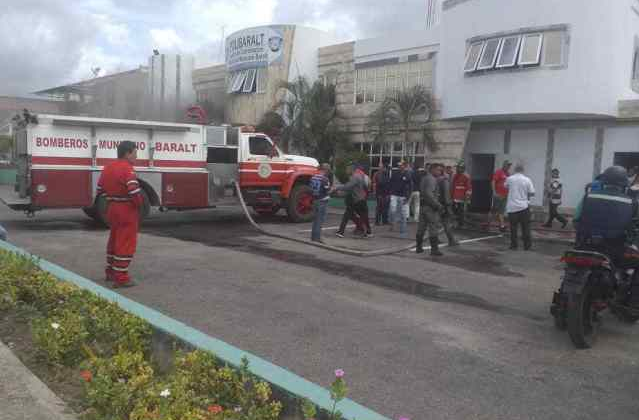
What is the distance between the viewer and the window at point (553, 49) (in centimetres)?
1492

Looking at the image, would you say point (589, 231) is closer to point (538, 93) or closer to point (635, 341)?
point (635, 341)

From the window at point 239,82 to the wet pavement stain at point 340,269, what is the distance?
1444 centimetres

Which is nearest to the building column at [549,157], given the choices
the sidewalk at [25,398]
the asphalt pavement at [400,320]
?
the asphalt pavement at [400,320]

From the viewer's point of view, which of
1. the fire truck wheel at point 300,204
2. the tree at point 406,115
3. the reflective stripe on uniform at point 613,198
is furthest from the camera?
the tree at point 406,115

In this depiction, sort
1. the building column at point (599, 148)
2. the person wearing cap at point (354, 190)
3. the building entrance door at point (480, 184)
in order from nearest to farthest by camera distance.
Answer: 1. the person wearing cap at point (354, 190)
2. the building column at point (599, 148)
3. the building entrance door at point (480, 184)

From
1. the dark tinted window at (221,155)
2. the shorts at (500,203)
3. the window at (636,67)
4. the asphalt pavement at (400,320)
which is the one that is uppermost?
the window at (636,67)

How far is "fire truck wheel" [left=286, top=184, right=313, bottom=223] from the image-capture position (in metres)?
14.1

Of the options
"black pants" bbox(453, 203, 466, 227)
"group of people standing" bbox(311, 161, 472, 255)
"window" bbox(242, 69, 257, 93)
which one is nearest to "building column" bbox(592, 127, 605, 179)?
"black pants" bbox(453, 203, 466, 227)

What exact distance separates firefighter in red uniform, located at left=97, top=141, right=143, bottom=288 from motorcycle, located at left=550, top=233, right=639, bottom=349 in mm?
4785

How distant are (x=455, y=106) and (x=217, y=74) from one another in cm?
1523

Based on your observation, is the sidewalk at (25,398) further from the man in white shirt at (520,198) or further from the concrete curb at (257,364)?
the man in white shirt at (520,198)

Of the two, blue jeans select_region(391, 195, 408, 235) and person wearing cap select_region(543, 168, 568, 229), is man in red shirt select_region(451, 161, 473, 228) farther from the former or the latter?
person wearing cap select_region(543, 168, 568, 229)

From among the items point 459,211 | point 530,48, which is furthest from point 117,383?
point 530,48

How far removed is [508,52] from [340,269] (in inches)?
403
